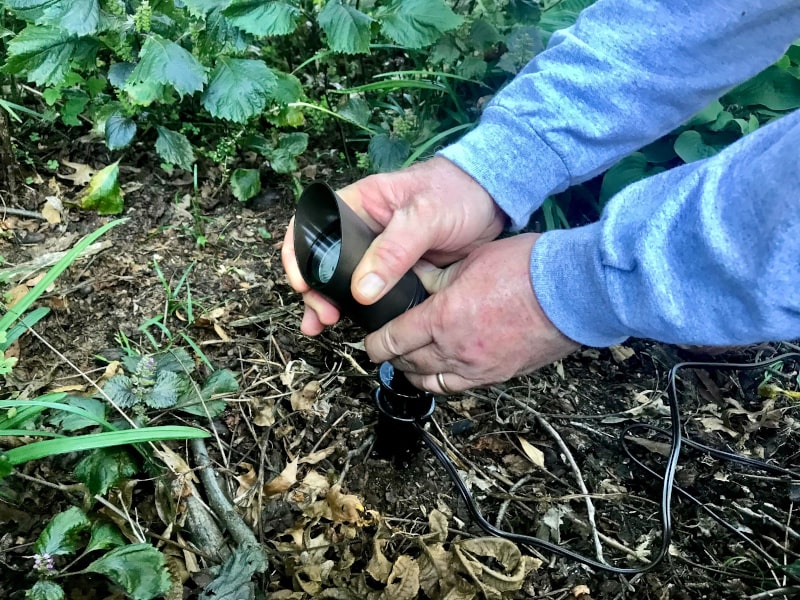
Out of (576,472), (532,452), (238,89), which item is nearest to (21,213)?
(238,89)

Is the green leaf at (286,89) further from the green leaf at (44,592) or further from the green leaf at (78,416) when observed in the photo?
the green leaf at (44,592)

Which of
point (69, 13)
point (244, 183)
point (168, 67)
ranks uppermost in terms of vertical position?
point (69, 13)

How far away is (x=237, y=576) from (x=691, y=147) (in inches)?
57.8

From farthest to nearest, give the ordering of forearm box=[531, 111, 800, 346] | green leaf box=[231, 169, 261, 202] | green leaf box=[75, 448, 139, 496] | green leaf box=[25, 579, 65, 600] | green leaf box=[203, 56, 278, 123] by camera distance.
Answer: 1. green leaf box=[231, 169, 261, 202]
2. green leaf box=[203, 56, 278, 123]
3. green leaf box=[75, 448, 139, 496]
4. green leaf box=[25, 579, 65, 600]
5. forearm box=[531, 111, 800, 346]

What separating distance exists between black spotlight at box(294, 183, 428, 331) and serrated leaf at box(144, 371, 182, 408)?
370 mm

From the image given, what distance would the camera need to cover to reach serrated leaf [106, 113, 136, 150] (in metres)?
1.62

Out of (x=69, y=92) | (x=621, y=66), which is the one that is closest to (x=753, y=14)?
(x=621, y=66)

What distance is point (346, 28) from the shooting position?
1.45 m

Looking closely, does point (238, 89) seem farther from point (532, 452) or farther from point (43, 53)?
point (532, 452)

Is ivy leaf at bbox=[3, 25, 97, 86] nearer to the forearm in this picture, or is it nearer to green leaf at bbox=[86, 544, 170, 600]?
green leaf at bbox=[86, 544, 170, 600]

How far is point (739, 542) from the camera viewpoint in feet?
4.30

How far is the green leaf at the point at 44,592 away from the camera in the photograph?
92 cm

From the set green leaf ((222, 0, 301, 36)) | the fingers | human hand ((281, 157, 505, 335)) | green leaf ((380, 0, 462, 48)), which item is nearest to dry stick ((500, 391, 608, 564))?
human hand ((281, 157, 505, 335))

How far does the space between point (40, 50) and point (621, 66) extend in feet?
4.30
